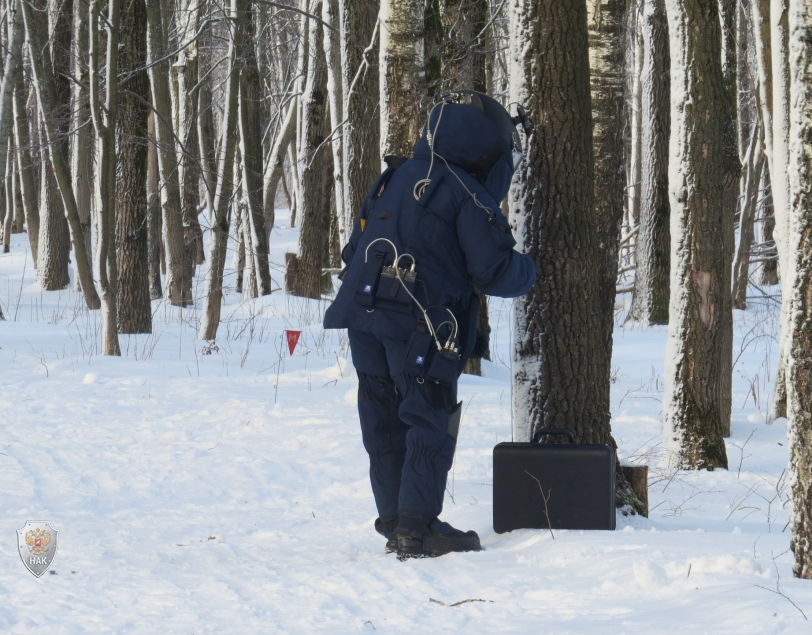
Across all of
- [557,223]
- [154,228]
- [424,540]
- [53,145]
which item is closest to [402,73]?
[557,223]

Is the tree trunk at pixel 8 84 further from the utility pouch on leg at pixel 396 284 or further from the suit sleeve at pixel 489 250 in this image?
the suit sleeve at pixel 489 250

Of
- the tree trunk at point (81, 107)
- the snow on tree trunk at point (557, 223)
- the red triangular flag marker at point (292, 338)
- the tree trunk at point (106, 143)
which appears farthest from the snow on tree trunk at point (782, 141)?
the tree trunk at point (81, 107)

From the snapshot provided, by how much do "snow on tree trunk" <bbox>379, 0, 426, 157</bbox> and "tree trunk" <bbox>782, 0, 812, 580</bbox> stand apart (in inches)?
150

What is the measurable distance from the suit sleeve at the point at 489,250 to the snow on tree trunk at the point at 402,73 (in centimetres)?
313

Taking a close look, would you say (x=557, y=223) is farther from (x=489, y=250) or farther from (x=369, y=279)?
(x=369, y=279)

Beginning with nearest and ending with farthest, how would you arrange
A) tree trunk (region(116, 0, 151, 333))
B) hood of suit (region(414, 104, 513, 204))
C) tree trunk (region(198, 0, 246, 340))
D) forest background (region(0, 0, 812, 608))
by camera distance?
hood of suit (region(414, 104, 513, 204)) → forest background (region(0, 0, 812, 608)) → tree trunk (region(198, 0, 246, 340)) → tree trunk (region(116, 0, 151, 333))

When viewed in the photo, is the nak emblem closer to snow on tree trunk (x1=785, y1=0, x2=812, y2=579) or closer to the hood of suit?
the hood of suit

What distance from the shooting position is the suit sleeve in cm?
342

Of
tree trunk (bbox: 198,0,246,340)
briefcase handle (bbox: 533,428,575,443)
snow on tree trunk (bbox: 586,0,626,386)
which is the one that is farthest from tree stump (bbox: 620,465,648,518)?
tree trunk (bbox: 198,0,246,340)

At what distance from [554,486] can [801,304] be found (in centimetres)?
132

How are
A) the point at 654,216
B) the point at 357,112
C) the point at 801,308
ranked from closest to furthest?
the point at 801,308 → the point at 357,112 → the point at 654,216

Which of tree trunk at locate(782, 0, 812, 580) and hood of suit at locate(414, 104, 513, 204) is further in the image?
hood of suit at locate(414, 104, 513, 204)

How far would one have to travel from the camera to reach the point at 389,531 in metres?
3.72

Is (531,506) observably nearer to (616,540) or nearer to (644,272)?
(616,540)
